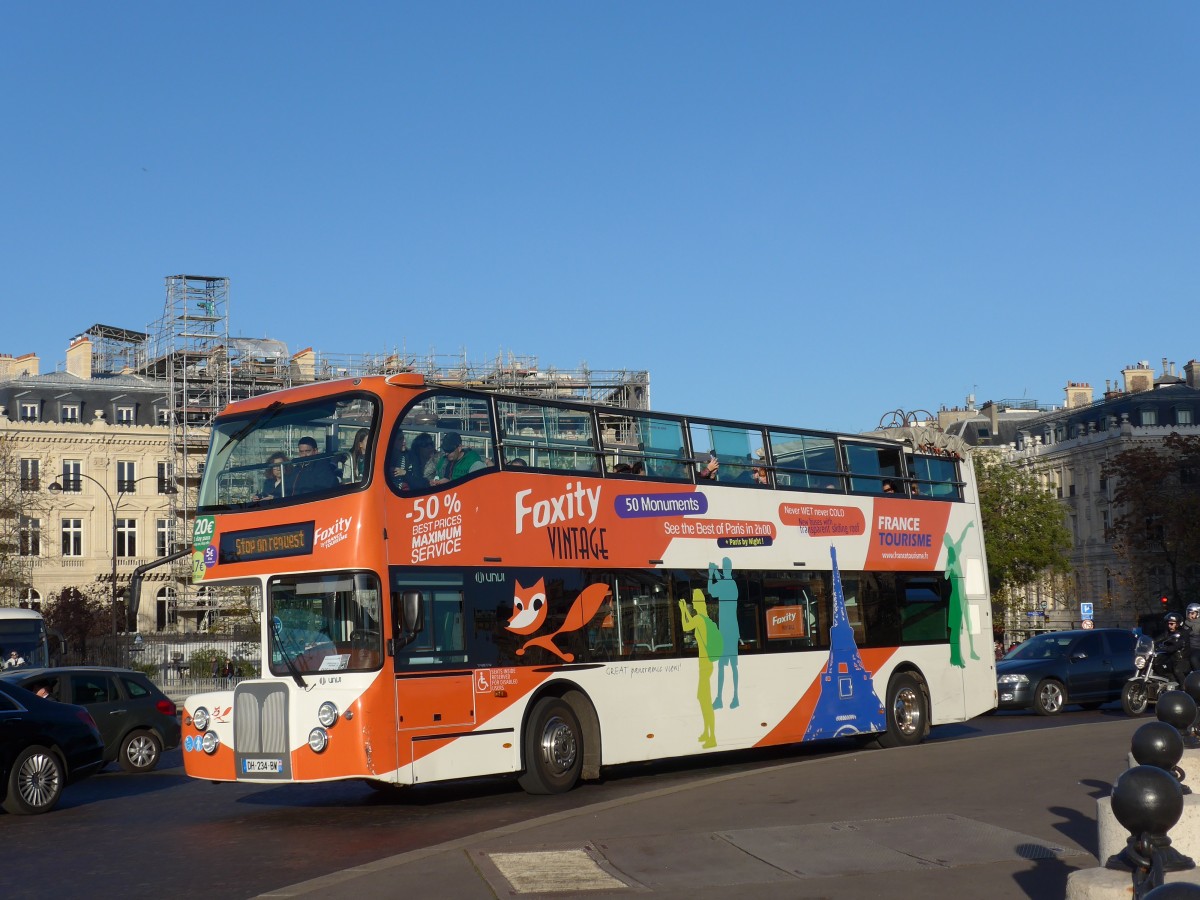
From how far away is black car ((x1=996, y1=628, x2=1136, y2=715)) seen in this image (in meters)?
27.0

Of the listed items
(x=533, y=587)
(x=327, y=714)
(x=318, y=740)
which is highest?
(x=533, y=587)

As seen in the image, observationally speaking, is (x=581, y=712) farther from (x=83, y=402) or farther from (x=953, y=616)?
(x=83, y=402)

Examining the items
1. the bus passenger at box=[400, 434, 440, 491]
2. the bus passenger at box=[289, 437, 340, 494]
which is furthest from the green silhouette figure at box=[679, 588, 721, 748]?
the bus passenger at box=[289, 437, 340, 494]

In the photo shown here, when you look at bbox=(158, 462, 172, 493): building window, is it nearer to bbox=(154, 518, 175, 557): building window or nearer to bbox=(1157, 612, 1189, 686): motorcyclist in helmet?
bbox=(154, 518, 175, 557): building window

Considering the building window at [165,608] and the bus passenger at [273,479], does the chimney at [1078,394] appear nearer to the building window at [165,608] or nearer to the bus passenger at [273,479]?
the building window at [165,608]

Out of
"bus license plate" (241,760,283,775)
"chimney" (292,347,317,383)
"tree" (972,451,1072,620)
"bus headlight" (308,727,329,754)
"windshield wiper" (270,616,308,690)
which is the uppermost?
"chimney" (292,347,317,383)

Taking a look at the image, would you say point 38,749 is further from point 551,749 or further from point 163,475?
point 163,475

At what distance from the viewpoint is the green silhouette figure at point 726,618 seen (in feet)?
57.8

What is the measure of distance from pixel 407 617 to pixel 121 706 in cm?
897

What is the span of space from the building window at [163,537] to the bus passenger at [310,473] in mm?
63705

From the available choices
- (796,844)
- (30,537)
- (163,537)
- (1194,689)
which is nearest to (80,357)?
(163,537)

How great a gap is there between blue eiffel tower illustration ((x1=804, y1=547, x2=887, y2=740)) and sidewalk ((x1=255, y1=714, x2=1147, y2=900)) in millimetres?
3559

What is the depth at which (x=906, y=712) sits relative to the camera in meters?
20.4

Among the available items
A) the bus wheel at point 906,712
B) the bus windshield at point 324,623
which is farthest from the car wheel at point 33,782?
the bus wheel at point 906,712
